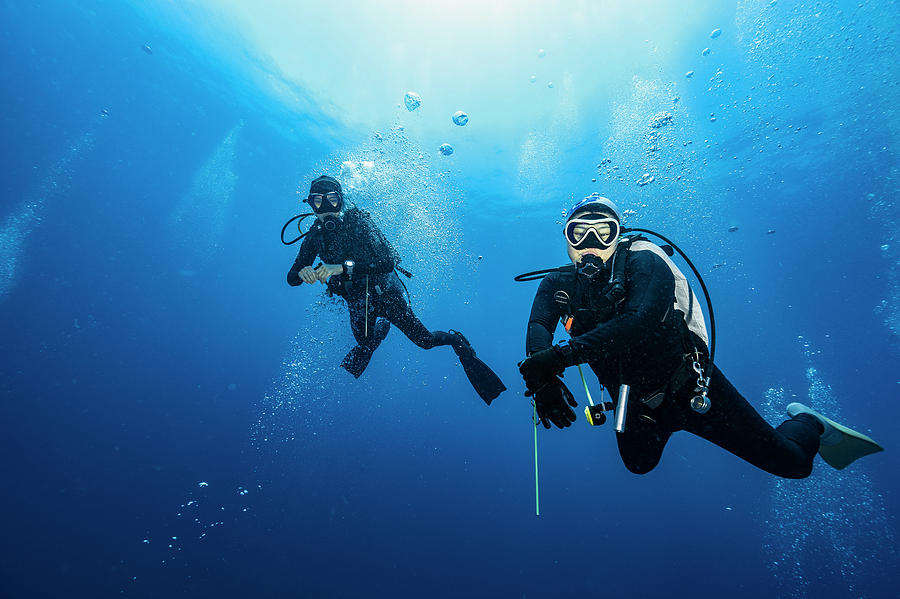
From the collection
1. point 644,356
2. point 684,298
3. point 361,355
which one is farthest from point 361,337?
point 684,298

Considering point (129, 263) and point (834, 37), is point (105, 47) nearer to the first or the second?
point (834, 37)

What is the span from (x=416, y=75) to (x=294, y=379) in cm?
5015

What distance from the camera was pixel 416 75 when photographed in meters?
17.0

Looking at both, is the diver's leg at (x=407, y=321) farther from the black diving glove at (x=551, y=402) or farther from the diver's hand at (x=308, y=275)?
the black diving glove at (x=551, y=402)

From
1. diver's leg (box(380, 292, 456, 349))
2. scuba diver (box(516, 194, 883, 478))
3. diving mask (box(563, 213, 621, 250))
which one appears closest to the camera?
scuba diver (box(516, 194, 883, 478))

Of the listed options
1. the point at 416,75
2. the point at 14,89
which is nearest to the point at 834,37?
the point at 416,75

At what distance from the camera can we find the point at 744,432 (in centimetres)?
314

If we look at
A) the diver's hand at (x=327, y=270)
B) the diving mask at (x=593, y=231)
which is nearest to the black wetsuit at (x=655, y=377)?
the diving mask at (x=593, y=231)

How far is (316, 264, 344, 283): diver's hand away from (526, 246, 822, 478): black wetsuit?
3.26m

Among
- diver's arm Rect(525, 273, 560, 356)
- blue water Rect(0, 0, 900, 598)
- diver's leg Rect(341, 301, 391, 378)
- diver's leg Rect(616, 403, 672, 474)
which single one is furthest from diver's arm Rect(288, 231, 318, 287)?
diver's leg Rect(616, 403, 672, 474)

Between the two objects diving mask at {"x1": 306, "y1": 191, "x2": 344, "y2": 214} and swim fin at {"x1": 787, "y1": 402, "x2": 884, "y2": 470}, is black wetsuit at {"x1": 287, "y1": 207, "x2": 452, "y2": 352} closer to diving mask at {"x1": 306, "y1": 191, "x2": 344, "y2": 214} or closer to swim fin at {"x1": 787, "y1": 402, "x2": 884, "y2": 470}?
diving mask at {"x1": 306, "y1": 191, "x2": 344, "y2": 214}

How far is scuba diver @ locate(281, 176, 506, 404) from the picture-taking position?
5.73 metres

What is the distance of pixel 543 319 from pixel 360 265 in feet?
11.7

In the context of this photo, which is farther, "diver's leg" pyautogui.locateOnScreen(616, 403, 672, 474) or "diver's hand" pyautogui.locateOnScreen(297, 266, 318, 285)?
"diver's hand" pyautogui.locateOnScreen(297, 266, 318, 285)
